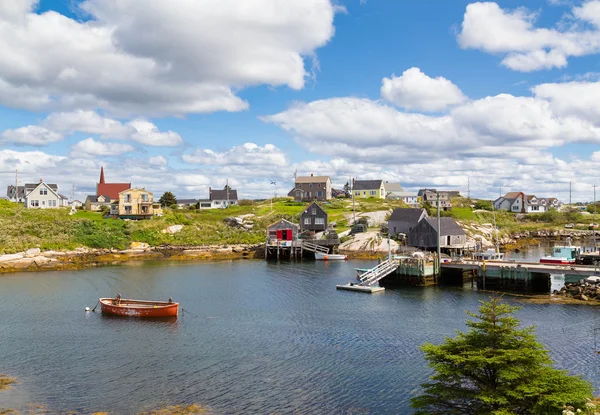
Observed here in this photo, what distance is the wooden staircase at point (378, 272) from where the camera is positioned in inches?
2136

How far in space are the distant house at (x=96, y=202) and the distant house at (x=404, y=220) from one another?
69.3 metres

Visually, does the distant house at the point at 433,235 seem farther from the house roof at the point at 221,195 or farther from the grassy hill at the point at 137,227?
the house roof at the point at 221,195

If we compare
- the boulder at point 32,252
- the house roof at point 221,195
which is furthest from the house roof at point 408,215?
the house roof at point 221,195

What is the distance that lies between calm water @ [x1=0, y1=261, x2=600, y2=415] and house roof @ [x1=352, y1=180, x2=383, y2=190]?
101822 mm

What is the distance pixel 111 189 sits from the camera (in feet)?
432

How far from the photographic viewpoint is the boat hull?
135 ft

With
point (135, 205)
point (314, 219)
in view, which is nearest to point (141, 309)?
point (314, 219)

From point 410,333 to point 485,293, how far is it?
59.2ft

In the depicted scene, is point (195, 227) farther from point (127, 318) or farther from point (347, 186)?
point (347, 186)

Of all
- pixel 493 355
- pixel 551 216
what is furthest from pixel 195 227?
pixel 551 216

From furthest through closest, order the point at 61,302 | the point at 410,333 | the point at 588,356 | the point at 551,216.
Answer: the point at 551,216, the point at 61,302, the point at 410,333, the point at 588,356

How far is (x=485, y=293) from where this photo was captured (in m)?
50.0

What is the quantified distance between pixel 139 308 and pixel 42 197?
257 ft

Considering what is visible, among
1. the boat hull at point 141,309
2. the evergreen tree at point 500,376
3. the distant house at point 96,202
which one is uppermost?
the distant house at point 96,202
